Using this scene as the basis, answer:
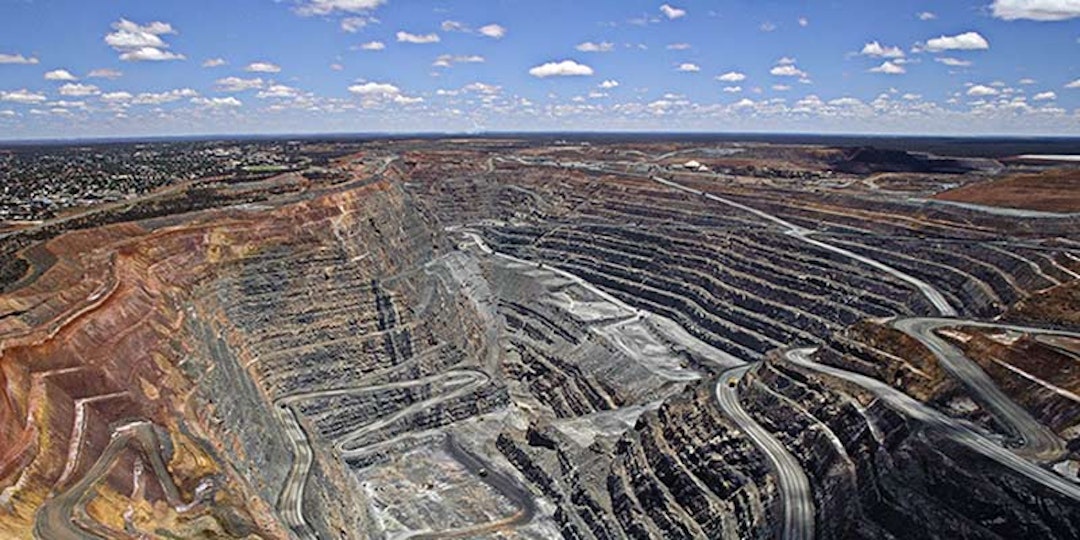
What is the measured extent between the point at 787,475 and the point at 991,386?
527 inches

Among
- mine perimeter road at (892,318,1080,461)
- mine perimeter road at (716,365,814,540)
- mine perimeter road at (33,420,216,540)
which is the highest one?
mine perimeter road at (892,318,1080,461)

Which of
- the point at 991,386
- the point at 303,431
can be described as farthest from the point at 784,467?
the point at 303,431

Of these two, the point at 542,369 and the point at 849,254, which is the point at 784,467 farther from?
the point at 849,254

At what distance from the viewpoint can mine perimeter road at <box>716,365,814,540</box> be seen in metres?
42.6

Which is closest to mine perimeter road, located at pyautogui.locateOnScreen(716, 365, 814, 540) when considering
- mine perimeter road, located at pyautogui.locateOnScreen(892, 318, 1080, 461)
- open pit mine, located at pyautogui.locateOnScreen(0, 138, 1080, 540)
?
open pit mine, located at pyautogui.locateOnScreen(0, 138, 1080, 540)

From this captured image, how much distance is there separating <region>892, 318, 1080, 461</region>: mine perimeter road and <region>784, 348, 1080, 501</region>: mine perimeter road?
52.1 inches

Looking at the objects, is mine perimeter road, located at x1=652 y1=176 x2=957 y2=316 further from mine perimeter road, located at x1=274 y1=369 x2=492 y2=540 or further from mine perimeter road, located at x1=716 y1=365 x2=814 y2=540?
mine perimeter road, located at x1=274 y1=369 x2=492 y2=540

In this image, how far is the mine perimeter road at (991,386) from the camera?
3844cm

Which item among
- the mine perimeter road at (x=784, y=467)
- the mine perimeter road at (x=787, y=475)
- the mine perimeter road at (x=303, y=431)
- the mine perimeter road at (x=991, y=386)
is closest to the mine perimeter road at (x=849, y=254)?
the mine perimeter road at (x=991, y=386)

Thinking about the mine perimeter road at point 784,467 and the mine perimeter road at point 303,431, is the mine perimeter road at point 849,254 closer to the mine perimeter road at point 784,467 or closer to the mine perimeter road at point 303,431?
the mine perimeter road at point 784,467

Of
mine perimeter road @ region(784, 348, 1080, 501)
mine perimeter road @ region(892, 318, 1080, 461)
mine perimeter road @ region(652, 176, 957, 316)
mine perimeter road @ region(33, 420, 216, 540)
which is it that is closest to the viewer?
mine perimeter road @ region(33, 420, 216, 540)

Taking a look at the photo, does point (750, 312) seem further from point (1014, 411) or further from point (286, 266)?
point (286, 266)

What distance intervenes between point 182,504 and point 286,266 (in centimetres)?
4451

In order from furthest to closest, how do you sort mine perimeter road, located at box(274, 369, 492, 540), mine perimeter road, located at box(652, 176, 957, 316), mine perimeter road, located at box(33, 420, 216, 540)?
mine perimeter road, located at box(652, 176, 957, 316) < mine perimeter road, located at box(274, 369, 492, 540) < mine perimeter road, located at box(33, 420, 216, 540)
